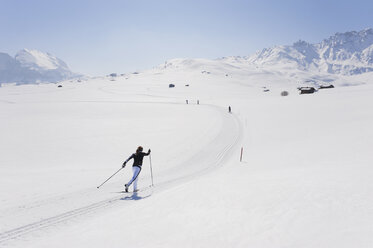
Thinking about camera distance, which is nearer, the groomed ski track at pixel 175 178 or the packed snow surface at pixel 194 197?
the packed snow surface at pixel 194 197

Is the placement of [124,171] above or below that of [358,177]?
below

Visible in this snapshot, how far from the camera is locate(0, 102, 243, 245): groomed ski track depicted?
845cm

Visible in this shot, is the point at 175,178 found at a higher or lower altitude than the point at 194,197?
lower

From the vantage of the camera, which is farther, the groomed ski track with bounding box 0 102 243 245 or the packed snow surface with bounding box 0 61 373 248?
the groomed ski track with bounding box 0 102 243 245

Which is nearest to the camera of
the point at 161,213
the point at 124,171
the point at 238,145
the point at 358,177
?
the point at 161,213

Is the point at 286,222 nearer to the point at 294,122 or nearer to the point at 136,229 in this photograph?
the point at 136,229

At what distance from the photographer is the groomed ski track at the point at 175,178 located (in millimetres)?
8453

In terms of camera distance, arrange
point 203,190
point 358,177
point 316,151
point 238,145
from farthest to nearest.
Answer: point 238,145
point 316,151
point 203,190
point 358,177

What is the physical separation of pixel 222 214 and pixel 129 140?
71.2 feet

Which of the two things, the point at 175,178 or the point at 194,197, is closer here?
the point at 194,197

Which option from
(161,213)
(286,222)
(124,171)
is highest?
(286,222)

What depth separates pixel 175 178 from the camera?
51.6 ft

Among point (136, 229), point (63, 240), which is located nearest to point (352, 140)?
point (136, 229)

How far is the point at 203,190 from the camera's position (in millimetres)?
10523
